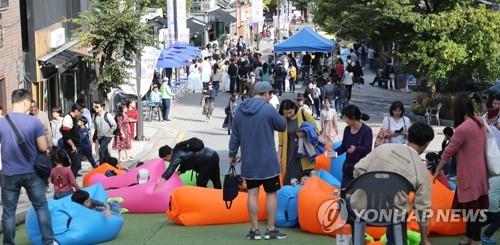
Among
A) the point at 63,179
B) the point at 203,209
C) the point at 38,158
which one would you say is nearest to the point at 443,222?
the point at 203,209

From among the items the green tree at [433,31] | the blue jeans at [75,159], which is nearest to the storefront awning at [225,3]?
the green tree at [433,31]

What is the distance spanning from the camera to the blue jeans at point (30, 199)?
8.14 metres

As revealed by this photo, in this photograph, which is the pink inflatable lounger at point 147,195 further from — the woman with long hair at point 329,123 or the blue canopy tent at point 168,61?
the blue canopy tent at point 168,61

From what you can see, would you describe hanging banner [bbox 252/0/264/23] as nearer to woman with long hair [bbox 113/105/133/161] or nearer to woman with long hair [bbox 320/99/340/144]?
woman with long hair [bbox 113/105/133/161]

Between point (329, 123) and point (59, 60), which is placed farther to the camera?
point (59, 60)

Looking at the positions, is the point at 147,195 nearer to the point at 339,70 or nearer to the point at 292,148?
the point at 292,148

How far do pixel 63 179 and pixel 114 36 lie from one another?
13.1m

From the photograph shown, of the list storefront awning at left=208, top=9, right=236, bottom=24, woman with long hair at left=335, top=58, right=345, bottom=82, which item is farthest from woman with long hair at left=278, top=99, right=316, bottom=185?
storefront awning at left=208, top=9, right=236, bottom=24

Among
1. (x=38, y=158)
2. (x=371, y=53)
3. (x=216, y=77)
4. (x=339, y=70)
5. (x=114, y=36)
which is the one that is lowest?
(x=371, y=53)

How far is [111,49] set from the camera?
2392 cm

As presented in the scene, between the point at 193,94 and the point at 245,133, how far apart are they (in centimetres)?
2782

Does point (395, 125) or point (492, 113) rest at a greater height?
point (492, 113)

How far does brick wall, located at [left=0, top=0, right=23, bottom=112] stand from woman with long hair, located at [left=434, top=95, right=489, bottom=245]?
47.2 ft

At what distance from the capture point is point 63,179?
1088 cm
